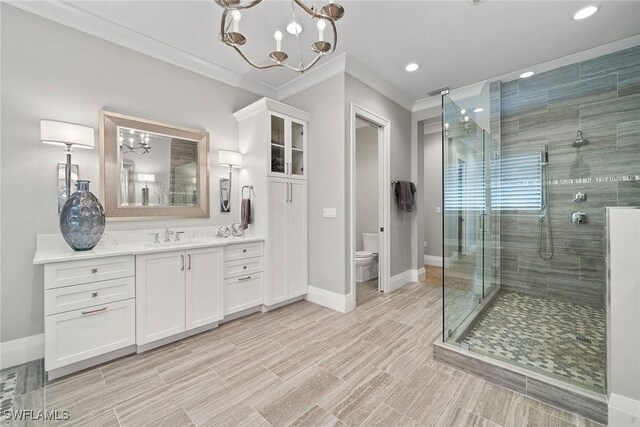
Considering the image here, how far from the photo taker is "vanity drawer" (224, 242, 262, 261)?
8.59 ft

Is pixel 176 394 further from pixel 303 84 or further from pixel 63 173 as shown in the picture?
pixel 303 84

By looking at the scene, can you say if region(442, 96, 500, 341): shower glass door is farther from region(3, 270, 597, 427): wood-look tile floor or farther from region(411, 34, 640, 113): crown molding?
region(3, 270, 597, 427): wood-look tile floor

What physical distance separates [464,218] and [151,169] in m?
3.14

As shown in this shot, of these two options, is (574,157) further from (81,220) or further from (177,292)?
(81,220)

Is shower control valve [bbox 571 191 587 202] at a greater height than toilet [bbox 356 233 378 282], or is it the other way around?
shower control valve [bbox 571 191 587 202]

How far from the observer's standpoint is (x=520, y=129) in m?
3.34

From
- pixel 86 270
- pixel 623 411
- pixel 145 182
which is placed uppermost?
pixel 145 182

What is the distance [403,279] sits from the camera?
389 cm

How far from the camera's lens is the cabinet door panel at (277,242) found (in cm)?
288

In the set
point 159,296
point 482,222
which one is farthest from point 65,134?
point 482,222

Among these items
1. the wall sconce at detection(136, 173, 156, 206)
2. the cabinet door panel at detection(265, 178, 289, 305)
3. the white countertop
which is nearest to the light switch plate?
the cabinet door panel at detection(265, 178, 289, 305)

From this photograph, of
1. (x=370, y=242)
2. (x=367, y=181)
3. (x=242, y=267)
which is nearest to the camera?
(x=242, y=267)

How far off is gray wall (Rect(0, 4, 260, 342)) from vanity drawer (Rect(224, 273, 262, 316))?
1063mm

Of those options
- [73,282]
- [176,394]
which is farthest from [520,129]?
[73,282]
